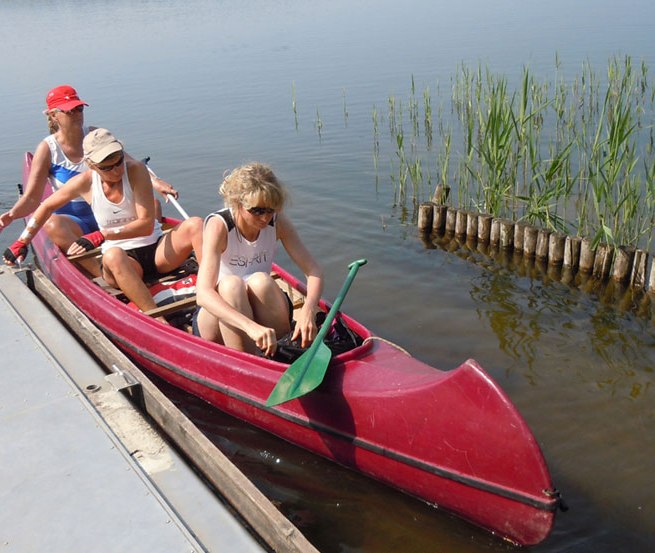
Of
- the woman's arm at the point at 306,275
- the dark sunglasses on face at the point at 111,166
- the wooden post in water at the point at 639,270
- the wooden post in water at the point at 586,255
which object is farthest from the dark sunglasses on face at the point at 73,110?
the wooden post in water at the point at 639,270

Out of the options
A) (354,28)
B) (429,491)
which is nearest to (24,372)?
(429,491)

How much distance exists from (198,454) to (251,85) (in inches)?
600

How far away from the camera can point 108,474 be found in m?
3.52

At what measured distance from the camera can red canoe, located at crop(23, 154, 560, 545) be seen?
3582mm

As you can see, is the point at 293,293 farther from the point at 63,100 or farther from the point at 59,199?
the point at 63,100

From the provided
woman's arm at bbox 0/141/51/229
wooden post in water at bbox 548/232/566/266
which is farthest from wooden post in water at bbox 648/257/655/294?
woman's arm at bbox 0/141/51/229

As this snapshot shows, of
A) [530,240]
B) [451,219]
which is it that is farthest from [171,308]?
[451,219]

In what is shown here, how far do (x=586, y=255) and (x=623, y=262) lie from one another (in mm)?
384

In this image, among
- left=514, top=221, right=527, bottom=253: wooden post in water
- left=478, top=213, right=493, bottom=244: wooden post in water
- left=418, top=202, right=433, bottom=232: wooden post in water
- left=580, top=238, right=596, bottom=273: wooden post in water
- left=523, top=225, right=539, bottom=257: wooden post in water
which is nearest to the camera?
left=580, top=238, right=596, bottom=273: wooden post in water

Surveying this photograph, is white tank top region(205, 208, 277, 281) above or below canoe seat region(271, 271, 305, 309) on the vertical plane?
above

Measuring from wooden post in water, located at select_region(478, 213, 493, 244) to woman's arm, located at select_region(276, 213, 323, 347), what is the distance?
12.5ft

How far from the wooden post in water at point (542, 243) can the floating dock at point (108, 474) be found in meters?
4.57

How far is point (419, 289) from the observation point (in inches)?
292

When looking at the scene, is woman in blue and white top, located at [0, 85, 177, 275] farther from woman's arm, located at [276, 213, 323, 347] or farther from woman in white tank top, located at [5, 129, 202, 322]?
woman's arm, located at [276, 213, 323, 347]
